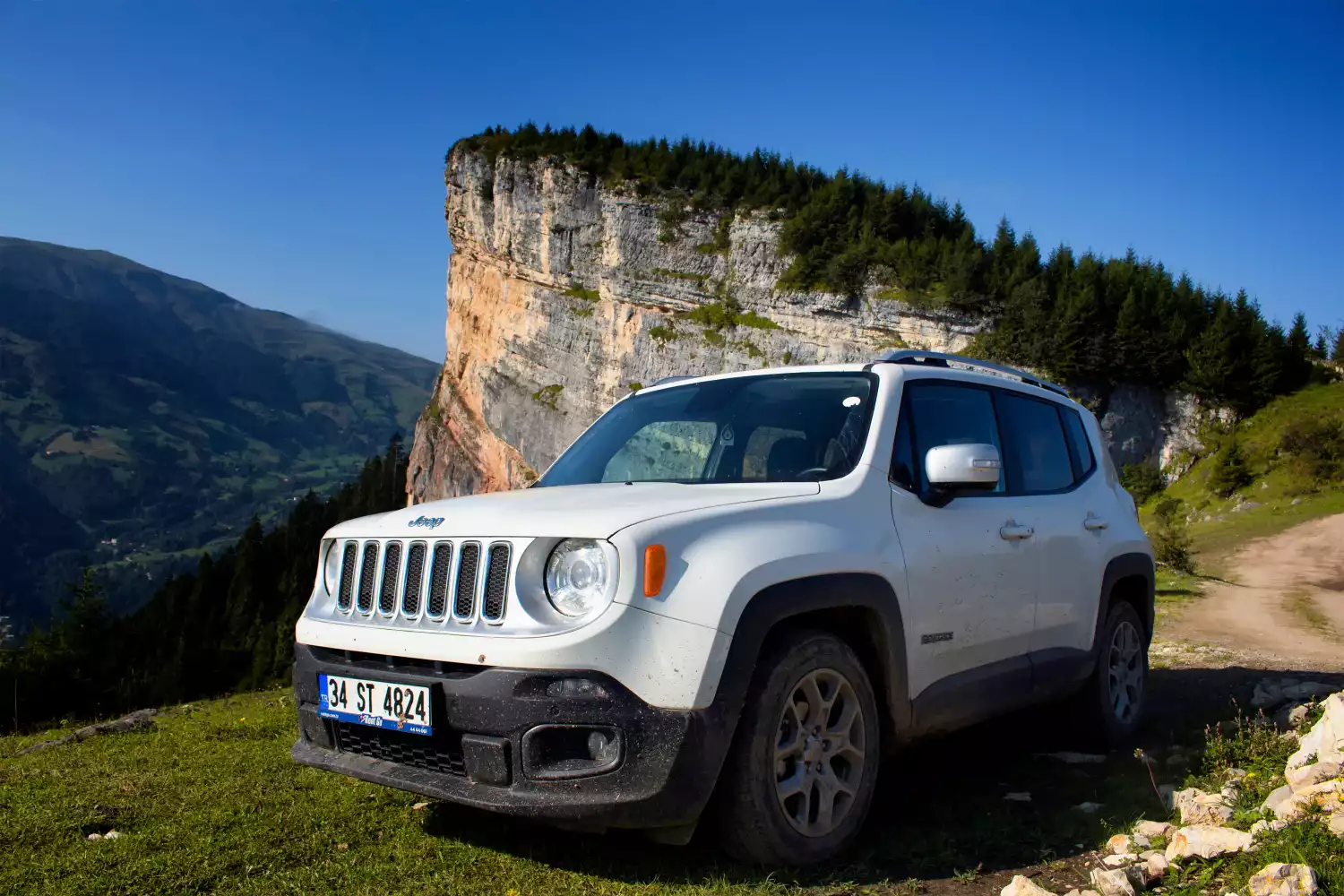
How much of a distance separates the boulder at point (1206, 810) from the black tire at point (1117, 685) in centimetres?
137

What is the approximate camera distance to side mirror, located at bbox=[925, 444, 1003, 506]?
12.8ft

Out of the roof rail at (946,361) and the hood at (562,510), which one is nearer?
the hood at (562,510)

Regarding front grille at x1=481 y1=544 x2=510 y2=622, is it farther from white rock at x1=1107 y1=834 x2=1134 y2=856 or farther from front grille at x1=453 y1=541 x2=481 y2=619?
white rock at x1=1107 y1=834 x2=1134 y2=856

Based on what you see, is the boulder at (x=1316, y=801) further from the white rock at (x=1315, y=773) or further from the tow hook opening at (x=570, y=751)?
the tow hook opening at (x=570, y=751)

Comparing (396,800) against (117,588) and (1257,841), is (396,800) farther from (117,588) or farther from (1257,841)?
(117,588)

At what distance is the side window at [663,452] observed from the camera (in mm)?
4448

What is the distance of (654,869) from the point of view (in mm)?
3441

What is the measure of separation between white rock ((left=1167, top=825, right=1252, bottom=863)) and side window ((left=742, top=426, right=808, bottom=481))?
1.91 meters

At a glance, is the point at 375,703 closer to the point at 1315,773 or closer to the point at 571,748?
the point at 571,748

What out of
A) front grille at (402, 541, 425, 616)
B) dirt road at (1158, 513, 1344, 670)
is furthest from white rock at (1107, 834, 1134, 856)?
dirt road at (1158, 513, 1344, 670)

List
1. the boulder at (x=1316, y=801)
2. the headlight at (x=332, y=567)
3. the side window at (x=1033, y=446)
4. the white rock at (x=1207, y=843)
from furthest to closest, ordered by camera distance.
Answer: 1. the side window at (x=1033, y=446)
2. the headlight at (x=332, y=567)
3. the boulder at (x=1316, y=801)
4. the white rock at (x=1207, y=843)

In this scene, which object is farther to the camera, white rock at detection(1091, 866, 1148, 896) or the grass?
the grass

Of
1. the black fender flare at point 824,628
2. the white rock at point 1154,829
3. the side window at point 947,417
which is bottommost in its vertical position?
the white rock at point 1154,829

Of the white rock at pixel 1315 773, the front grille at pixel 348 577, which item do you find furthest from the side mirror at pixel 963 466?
the front grille at pixel 348 577
